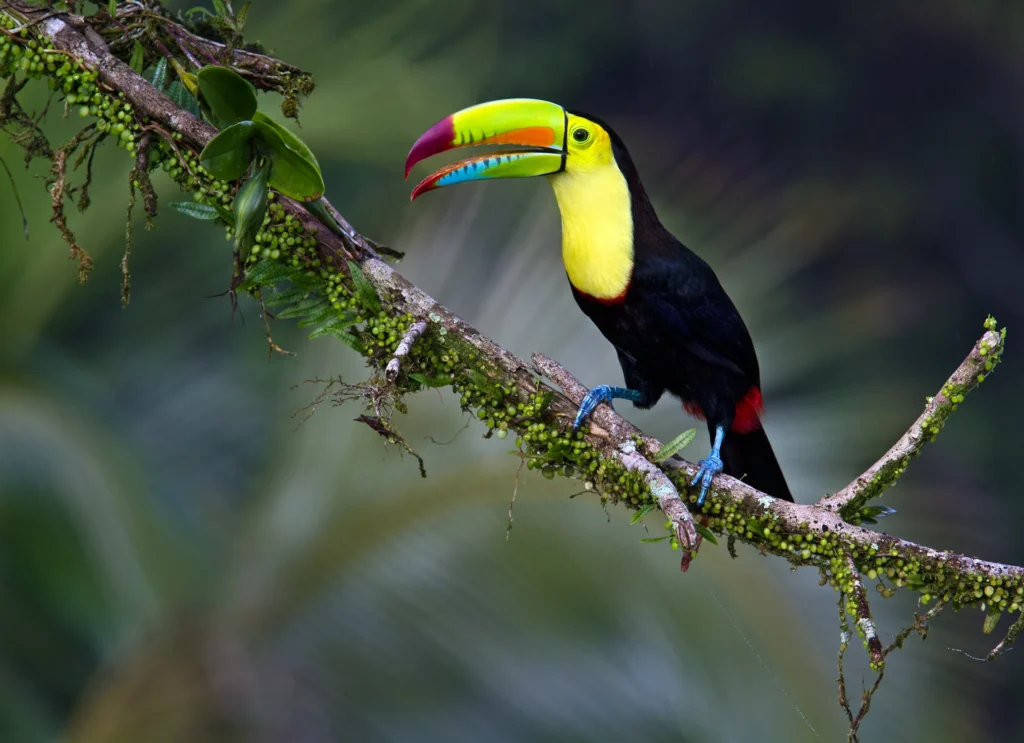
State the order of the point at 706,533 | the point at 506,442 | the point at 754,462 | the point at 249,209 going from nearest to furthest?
the point at 249,209
the point at 706,533
the point at 754,462
the point at 506,442

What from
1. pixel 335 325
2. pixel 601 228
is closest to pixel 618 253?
pixel 601 228

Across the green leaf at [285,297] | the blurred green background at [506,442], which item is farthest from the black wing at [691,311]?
the blurred green background at [506,442]

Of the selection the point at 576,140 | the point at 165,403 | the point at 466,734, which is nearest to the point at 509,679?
the point at 466,734

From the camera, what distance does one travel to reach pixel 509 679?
9.68 ft

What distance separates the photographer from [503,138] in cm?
182

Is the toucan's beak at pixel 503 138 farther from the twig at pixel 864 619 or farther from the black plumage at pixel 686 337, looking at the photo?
the twig at pixel 864 619

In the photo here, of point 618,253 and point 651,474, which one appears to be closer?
point 651,474

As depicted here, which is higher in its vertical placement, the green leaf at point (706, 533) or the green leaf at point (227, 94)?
the green leaf at point (227, 94)

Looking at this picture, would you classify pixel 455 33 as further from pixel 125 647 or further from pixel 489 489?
pixel 125 647

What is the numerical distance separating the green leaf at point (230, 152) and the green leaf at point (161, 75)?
1.10 ft

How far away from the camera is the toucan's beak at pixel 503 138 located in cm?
176

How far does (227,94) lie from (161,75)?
0.31 m

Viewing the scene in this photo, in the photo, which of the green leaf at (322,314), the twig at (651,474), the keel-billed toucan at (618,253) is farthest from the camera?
the keel-billed toucan at (618,253)

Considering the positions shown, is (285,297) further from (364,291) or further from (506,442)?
(506,442)
